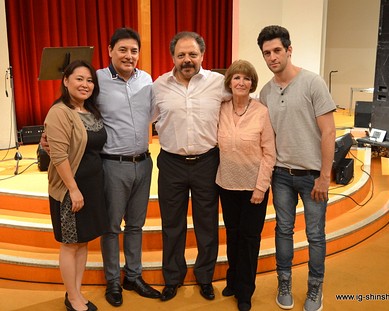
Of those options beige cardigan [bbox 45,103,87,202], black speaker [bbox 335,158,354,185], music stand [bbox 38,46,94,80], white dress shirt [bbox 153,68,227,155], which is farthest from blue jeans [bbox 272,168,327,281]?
music stand [bbox 38,46,94,80]

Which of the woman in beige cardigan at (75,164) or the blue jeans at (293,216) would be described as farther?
the blue jeans at (293,216)

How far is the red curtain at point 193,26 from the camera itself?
23.6 feet

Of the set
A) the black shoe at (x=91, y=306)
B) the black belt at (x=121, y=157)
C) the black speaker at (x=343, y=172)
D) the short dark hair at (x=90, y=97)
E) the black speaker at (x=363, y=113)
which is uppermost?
the short dark hair at (x=90, y=97)

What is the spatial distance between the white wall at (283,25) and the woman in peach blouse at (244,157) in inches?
165

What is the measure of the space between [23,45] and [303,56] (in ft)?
12.6

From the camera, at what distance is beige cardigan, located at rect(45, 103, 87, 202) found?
99.0 inches

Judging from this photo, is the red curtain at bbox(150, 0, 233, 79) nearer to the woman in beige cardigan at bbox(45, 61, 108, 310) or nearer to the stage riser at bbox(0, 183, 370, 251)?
the stage riser at bbox(0, 183, 370, 251)

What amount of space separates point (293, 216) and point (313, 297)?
19.9 inches

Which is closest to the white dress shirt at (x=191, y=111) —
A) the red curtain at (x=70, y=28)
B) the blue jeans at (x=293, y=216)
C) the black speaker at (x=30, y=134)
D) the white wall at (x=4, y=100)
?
the blue jeans at (x=293, y=216)

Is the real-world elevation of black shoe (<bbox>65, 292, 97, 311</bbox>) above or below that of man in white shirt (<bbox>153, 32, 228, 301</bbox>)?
below

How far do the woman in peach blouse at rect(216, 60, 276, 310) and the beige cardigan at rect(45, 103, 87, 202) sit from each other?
76cm

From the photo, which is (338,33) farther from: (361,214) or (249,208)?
(249,208)

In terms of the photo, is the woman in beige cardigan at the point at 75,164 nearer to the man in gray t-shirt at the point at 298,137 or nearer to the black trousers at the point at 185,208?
the black trousers at the point at 185,208

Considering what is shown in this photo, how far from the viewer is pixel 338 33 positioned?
9844 millimetres
